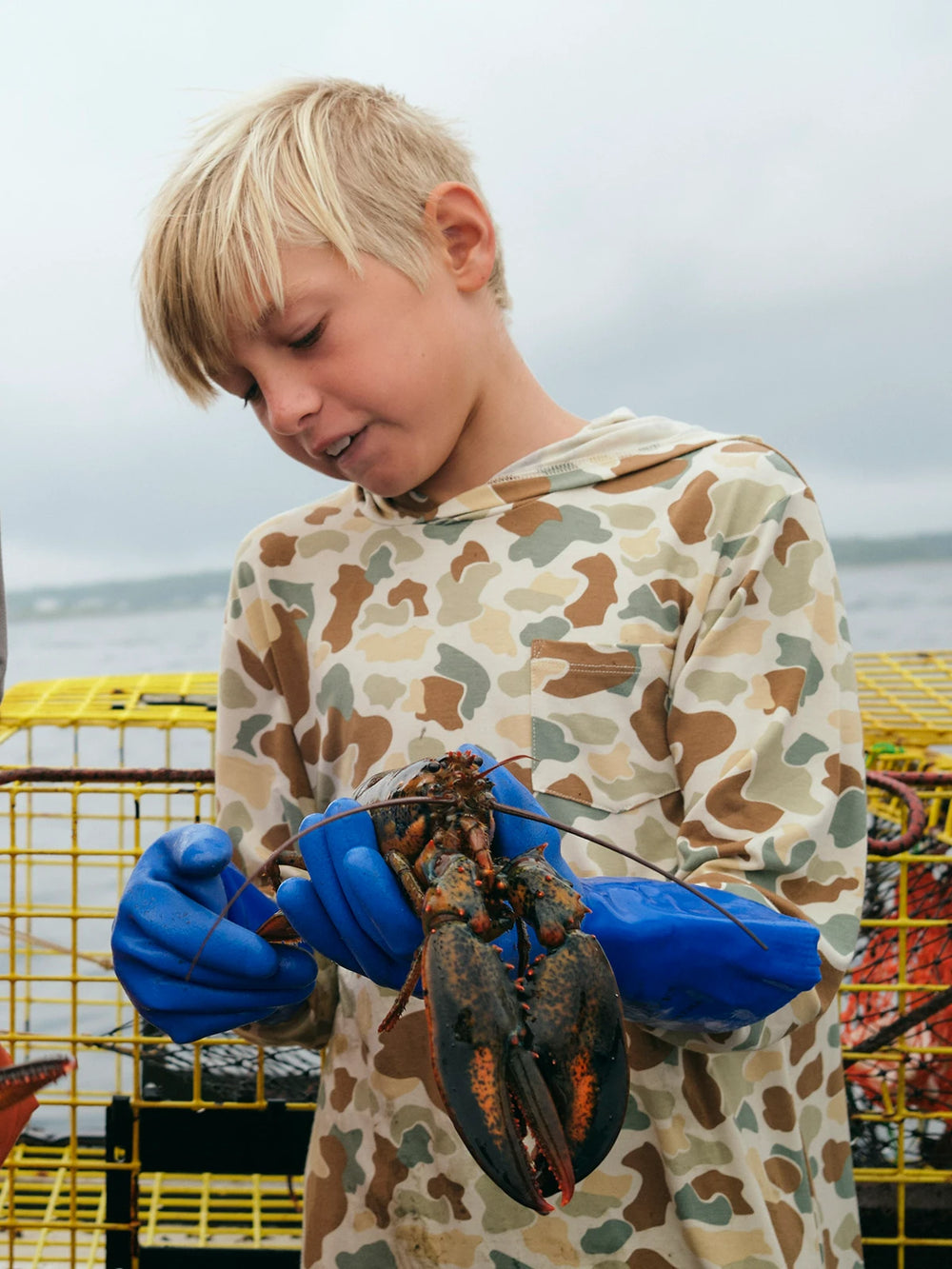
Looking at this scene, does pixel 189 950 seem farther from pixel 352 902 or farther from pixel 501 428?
pixel 501 428

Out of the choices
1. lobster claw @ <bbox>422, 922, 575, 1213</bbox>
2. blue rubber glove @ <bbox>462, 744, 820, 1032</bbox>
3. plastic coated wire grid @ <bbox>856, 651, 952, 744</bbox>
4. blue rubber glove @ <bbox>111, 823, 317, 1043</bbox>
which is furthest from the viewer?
plastic coated wire grid @ <bbox>856, 651, 952, 744</bbox>

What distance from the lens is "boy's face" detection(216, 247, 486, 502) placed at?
32.5 inches

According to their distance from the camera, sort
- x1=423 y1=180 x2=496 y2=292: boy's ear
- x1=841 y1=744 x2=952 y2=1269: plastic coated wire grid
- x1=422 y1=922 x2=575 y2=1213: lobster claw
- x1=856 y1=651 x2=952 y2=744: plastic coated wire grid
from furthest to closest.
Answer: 1. x1=856 y1=651 x2=952 y2=744: plastic coated wire grid
2. x1=841 y1=744 x2=952 y2=1269: plastic coated wire grid
3. x1=423 y1=180 x2=496 y2=292: boy's ear
4. x1=422 y1=922 x2=575 y2=1213: lobster claw

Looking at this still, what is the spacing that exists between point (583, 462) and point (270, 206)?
0.32 m

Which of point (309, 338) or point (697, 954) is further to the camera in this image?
point (309, 338)

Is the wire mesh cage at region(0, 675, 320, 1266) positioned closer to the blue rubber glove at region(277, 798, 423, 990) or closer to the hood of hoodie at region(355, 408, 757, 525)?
the blue rubber glove at region(277, 798, 423, 990)

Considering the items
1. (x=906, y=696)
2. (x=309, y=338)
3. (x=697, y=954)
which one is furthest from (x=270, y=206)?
(x=906, y=696)

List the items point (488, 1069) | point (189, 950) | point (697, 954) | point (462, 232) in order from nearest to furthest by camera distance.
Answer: point (488, 1069), point (697, 954), point (189, 950), point (462, 232)

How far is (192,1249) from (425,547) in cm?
100

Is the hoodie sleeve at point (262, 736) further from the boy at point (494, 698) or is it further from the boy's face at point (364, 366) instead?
the boy's face at point (364, 366)

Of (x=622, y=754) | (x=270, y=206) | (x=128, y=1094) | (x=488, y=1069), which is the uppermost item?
(x=270, y=206)

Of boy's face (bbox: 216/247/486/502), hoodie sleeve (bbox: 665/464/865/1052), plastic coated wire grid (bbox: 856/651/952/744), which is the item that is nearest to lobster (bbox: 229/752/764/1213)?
hoodie sleeve (bbox: 665/464/865/1052)

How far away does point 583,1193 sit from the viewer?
2.71 feet

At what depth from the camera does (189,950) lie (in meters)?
0.79
